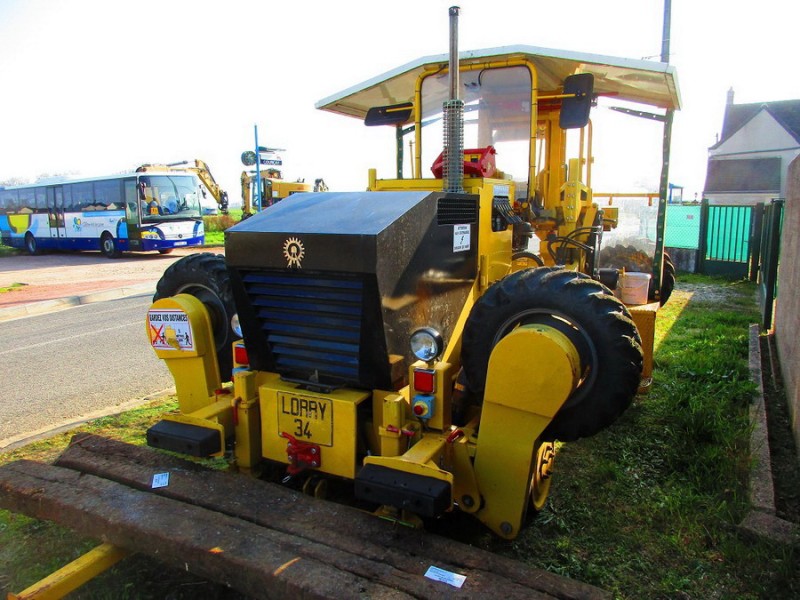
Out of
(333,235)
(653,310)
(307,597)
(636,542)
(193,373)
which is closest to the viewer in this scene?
(307,597)

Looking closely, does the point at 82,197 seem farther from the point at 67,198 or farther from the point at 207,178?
the point at 207,178

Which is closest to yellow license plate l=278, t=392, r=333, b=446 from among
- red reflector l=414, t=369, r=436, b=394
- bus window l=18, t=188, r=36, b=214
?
red reflector l=414, t=369, r=436, b=394

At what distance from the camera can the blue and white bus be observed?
71.6 feet

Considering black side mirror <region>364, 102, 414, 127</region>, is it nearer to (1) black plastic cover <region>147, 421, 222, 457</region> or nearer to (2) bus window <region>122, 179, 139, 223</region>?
(1) black plastic cover <region>147, 421, 222, 457</region>

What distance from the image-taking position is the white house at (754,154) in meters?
43.9

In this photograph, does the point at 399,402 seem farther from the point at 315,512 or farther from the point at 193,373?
the point at 193,373

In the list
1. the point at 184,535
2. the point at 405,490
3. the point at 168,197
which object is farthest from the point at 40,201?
the point at 405,490

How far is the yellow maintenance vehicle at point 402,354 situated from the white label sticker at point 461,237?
0.05 feet

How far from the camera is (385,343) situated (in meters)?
3.00

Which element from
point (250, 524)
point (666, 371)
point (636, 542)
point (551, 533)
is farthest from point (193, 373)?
point (666, 371)

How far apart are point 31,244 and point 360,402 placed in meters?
28.3

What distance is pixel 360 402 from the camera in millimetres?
3127

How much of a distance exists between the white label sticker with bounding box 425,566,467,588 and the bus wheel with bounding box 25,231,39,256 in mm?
28661

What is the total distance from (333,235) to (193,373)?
5.45 ft
